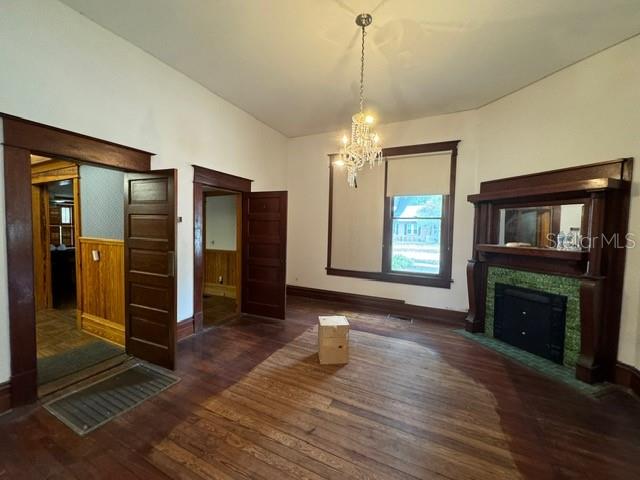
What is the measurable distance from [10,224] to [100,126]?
1.14 metres

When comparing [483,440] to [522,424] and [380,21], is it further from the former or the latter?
Result: [380,21]

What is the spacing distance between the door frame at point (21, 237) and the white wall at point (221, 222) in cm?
340

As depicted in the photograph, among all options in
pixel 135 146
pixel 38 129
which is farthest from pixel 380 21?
pixel 38 129

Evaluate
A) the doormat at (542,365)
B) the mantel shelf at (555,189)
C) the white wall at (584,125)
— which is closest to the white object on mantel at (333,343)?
the doormat at (542,365)

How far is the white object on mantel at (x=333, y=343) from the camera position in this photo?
2.86 m

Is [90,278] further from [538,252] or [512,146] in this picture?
[512,146]

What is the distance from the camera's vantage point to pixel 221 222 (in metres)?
5.81

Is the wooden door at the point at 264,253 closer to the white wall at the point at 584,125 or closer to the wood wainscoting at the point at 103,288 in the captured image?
the wood wainscoting at the point at 103,288

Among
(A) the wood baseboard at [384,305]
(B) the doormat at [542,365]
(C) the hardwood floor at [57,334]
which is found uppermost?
(A) the wood baseboard at [384,305]

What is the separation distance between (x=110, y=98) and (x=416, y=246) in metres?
4.59

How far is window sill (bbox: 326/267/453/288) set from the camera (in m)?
4.38

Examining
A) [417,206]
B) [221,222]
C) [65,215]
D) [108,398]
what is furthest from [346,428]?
[65,215]

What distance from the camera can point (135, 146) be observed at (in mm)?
2842

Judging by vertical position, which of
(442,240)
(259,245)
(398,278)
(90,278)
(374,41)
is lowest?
(398,278)
